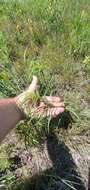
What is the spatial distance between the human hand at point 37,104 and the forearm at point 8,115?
0.11 meters

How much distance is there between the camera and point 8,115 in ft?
7.47

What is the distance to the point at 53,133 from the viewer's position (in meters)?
2.76

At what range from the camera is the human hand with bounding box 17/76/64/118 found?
2.56 m

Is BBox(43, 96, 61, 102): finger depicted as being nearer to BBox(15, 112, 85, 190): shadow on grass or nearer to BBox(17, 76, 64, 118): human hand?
BBox(17, 76, 64, 118): human hand

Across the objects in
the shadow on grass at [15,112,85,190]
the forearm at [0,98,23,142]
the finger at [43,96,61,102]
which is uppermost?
the finger at [43,96,61,102]

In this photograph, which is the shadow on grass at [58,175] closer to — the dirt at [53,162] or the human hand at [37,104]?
the dirt at [53,162]

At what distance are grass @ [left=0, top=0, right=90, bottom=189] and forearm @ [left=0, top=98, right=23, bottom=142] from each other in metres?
0.27

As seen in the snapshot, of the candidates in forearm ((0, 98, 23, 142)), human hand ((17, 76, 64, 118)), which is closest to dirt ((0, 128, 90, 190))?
human hand ((17, 76, 64, 118))

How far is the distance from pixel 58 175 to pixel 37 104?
1.60 ft

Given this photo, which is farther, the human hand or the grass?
the grass

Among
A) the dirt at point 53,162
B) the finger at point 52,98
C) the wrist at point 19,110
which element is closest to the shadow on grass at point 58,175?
the dirt at point 53,162

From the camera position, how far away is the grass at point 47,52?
281cm

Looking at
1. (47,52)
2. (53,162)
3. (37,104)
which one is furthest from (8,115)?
(47,52)

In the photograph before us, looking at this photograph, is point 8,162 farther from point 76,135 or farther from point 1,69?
point 1,69
